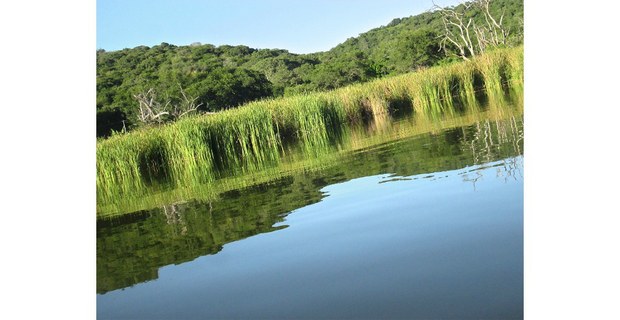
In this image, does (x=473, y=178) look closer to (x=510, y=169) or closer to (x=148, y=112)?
(x=510, y=169)

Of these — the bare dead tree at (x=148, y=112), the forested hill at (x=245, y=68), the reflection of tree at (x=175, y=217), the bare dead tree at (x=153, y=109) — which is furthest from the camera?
the forested hill at (x=245, y=68)

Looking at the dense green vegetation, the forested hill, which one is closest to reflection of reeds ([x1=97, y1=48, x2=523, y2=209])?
the dense green vegetation

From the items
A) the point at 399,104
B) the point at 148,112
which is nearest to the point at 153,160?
the point at 148,112

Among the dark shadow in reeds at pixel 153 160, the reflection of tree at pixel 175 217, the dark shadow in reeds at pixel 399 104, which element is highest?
the dark shadow in reeds at pixel 399 104

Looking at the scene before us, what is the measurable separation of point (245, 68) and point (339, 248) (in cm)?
2919

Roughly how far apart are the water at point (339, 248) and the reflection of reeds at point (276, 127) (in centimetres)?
226

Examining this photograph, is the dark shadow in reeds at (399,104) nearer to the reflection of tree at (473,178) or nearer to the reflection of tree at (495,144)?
the reflection of tree at (495,144)

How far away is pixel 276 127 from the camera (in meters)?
10.4

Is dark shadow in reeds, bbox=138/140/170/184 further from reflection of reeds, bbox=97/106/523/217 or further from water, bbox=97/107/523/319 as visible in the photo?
water, bbox=97/107/523/319

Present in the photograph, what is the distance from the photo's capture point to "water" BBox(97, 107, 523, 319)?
2.23 metres

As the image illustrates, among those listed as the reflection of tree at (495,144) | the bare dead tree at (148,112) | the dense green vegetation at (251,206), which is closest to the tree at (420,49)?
the bare dead tree at (148,112)

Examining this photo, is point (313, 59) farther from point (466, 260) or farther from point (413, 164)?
point (466, 260)

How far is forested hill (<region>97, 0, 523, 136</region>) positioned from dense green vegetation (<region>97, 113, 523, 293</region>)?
1581 centimetres

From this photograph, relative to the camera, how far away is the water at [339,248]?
223 cm
